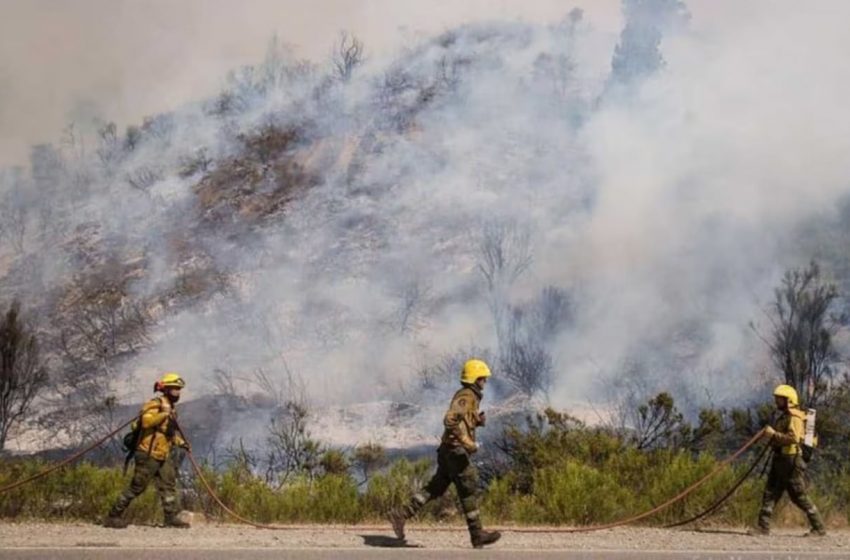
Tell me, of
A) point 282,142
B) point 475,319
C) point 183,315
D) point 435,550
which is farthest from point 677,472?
point 282,142

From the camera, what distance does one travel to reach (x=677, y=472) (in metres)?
11.1

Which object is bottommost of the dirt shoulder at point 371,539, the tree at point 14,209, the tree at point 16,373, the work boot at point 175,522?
the dirt shoulder at point 371,539

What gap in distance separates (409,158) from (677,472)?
33.6m

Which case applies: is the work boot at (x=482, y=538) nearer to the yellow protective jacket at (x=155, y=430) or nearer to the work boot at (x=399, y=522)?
the work boot at (x=399, y=522)

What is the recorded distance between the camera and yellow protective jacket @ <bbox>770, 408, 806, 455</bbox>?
9508 mm

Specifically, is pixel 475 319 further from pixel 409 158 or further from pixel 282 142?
pixel 282 142

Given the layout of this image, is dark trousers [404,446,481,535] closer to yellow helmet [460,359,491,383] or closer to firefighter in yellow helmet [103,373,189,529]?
yellow helmet [460,359,491,383]

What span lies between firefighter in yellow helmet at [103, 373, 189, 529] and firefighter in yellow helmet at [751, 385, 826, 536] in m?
5.49

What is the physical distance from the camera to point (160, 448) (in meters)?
9.65

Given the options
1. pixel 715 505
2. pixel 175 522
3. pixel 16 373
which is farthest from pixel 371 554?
pixel 16 373

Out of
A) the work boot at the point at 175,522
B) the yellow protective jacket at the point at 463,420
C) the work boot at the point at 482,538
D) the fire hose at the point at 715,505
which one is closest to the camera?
the work boot at the point at 482,538

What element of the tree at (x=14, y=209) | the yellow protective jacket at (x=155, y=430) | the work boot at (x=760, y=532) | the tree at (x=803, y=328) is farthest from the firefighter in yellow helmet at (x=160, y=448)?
Answer: the tree at (x=14, y=209)

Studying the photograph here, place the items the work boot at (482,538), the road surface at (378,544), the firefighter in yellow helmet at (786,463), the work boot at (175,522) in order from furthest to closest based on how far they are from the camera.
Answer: the firefighter in yellow helmet at (786,463) → the work boot at (175,522) → the work boot at (482,538) → the road surface at (378,544)

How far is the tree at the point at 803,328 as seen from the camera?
25922 millimetres
